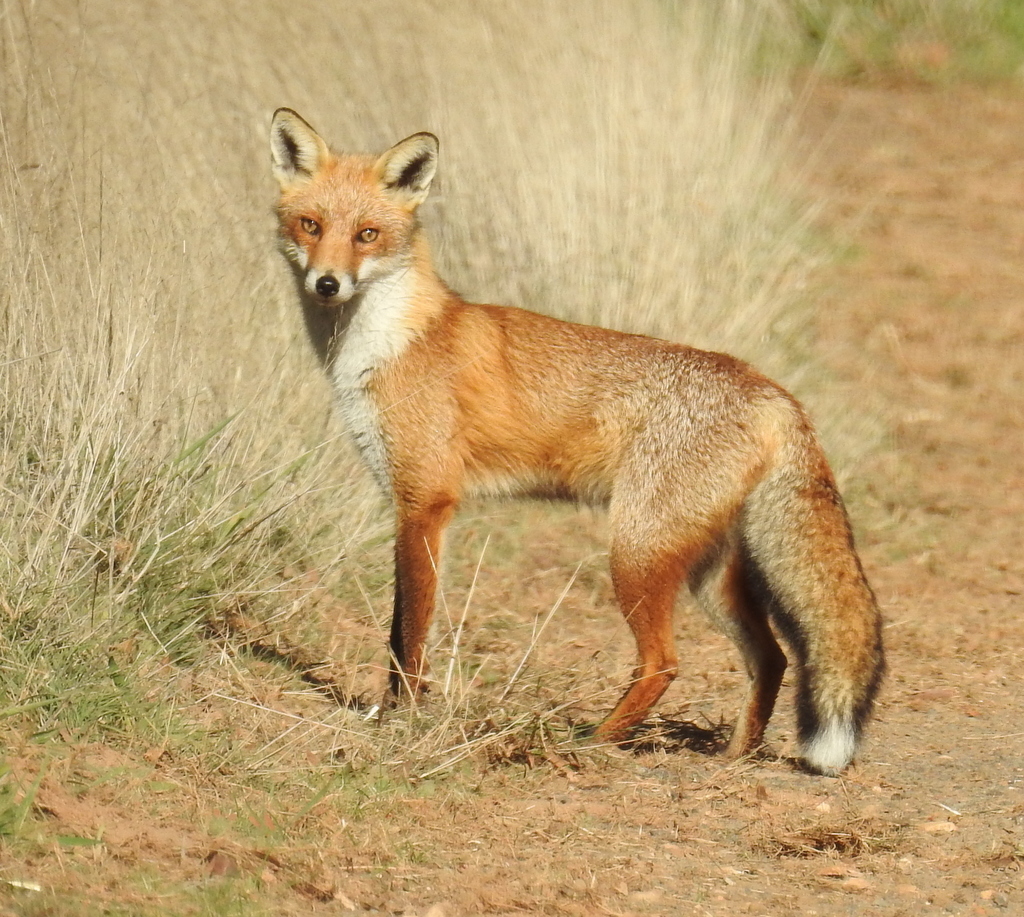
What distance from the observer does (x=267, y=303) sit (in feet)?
21.5

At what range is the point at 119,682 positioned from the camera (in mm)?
4203

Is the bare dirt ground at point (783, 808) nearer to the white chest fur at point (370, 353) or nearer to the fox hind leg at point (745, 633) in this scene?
the fox hind leg at point (745, 633)

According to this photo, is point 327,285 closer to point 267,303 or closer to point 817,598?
point 267,303

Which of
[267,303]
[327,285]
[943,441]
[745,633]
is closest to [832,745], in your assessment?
[745,633]

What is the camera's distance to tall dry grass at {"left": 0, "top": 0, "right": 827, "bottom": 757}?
4598 millimetres

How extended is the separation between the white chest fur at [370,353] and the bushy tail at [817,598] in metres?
1.42

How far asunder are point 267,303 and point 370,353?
1619mm

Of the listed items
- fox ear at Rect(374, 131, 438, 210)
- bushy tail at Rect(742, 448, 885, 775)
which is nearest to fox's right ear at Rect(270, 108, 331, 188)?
fox ear at Rect(374, 131, 438, 210)

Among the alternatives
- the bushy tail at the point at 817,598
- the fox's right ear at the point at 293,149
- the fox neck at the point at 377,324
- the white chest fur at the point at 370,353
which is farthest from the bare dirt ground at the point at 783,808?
the fox's right ear at the point at 293,149

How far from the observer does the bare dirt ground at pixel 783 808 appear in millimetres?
3498

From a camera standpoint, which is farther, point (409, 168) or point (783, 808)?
point (409, 168)

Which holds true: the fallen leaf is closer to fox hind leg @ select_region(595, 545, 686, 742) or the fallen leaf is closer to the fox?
the fox

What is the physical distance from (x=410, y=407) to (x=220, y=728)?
1422 millimetres

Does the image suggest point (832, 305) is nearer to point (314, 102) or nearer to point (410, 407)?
point (314, 102)
